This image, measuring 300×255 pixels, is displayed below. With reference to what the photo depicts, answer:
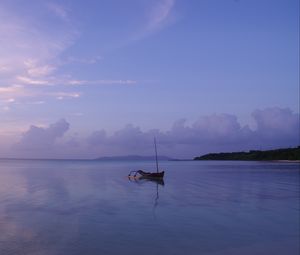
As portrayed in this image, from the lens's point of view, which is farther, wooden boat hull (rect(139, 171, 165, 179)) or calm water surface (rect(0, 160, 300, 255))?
wooden boat hull (rect(139, 171, 165, 179))

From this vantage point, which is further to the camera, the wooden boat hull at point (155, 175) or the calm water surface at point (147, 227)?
the wooden boat hull at point (155, 175)

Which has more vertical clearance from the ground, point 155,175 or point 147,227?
point 155,175

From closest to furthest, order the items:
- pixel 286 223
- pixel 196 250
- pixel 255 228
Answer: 1. pixel 196 250
2. pixel 255 228
3. pixel 286 223

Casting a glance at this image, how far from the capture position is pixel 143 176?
72062 millimetres

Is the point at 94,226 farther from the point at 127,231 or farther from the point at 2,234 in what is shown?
the point at 2,234

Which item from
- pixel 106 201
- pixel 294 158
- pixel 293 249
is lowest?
pixel 293 249

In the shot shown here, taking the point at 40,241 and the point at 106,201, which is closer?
the point at 40,241

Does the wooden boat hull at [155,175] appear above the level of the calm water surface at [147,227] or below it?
above

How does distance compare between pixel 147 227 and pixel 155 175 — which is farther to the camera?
pixel 155 175

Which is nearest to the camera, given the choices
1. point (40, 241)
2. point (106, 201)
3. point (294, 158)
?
point (40, 241)

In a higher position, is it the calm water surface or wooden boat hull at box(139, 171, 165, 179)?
wooden boat hull at box(139, 171, 165, 179)

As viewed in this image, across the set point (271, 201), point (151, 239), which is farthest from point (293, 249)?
point (271, 201)

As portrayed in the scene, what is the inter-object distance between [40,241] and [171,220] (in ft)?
28.5

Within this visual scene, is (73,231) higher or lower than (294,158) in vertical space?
lower
